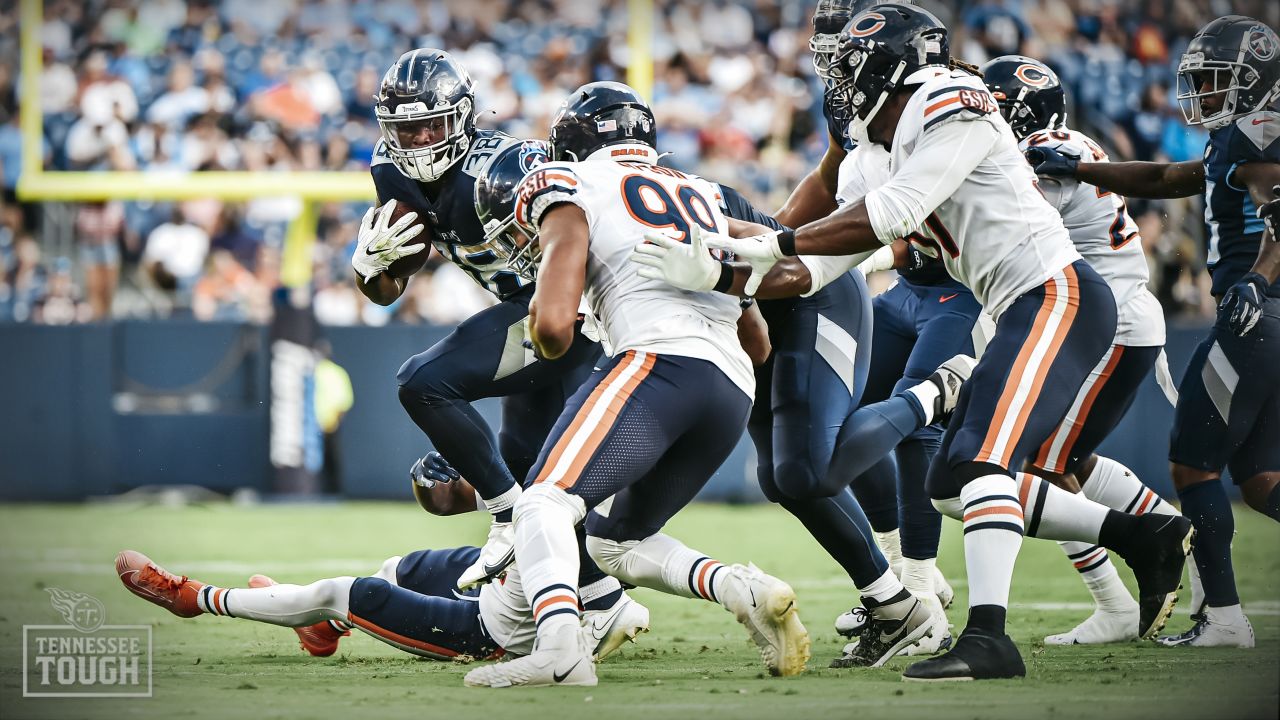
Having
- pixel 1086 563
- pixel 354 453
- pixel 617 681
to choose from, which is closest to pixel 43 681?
pixel 617 681

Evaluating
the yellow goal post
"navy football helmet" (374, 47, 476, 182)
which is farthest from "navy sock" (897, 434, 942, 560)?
the yellow goal post

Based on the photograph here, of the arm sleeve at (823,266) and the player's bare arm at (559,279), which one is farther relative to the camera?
the arm sleeve at (823,266)

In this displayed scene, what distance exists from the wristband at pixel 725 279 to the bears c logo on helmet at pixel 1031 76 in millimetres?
1913

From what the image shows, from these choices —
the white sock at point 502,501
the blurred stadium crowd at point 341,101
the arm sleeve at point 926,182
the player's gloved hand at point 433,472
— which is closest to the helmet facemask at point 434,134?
the player's gloved hand at point 433,472

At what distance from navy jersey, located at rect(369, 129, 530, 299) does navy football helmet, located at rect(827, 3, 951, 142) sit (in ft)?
4.61

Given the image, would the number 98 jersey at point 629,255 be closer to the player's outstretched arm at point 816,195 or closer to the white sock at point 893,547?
the player's outstretched arm at point 816,195

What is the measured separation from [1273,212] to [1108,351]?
700mm

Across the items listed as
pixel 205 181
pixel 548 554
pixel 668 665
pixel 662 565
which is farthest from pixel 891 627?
pixel 205 181

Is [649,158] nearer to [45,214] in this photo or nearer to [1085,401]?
[1085,401]

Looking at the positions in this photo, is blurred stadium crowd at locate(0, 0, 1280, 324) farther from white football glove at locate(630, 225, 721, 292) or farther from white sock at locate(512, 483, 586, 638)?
white sock at locate(512, 483, 586, 638)

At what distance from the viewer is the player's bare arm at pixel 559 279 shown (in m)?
4.05

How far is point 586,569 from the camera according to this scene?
5.03 meters

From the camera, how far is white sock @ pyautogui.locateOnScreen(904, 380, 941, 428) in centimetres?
517

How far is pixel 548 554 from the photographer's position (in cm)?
405
